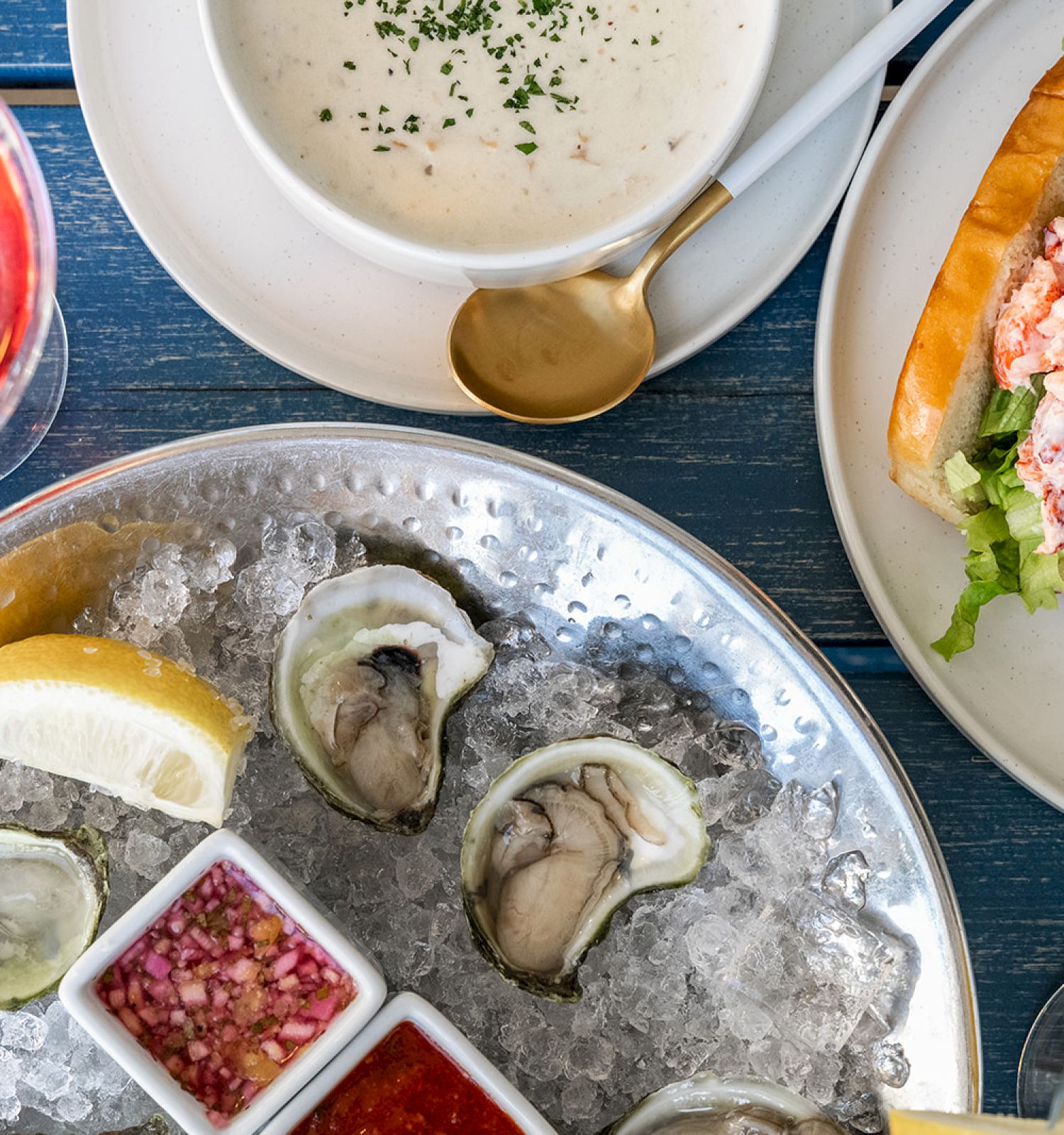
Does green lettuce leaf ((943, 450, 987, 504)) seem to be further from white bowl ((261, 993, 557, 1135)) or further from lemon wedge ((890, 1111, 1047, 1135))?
white bowl ((261, 993, 557, 1135))

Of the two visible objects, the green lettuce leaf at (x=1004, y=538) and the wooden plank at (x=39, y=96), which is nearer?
the green lettuce leaf at (x=1004, y=538)

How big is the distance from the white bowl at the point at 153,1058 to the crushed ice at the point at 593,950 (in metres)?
0.11

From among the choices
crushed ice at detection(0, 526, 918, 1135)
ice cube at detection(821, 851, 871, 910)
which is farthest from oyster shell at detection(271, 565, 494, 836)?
ice cube at detection(821, 851, 871, 910)

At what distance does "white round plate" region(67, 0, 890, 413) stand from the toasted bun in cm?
16

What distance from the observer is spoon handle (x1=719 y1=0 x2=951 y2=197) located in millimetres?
1208

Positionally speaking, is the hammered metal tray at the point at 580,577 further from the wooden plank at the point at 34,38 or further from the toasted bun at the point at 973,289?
the wooden plank at the point at 34,38

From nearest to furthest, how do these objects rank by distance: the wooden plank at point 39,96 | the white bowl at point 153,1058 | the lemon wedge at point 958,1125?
the lemon wedge at point 958,1125 → the white bowl at point 153,1058 → the wooden plank at point 39,96

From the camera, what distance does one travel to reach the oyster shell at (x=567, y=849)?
1181 mm

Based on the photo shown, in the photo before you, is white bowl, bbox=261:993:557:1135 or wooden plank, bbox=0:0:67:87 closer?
white bowl, bbox=261:993:557:1135

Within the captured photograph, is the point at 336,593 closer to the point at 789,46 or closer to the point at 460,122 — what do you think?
the point at 460,122

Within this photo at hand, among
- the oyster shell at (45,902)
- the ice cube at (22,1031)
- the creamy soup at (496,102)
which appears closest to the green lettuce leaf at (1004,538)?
the creamy soup at (496,102)

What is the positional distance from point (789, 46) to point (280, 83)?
567 mm

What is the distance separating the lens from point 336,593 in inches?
47.0

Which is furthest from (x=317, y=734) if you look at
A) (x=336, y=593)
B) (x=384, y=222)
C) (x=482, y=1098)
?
(x=384, y=222)
